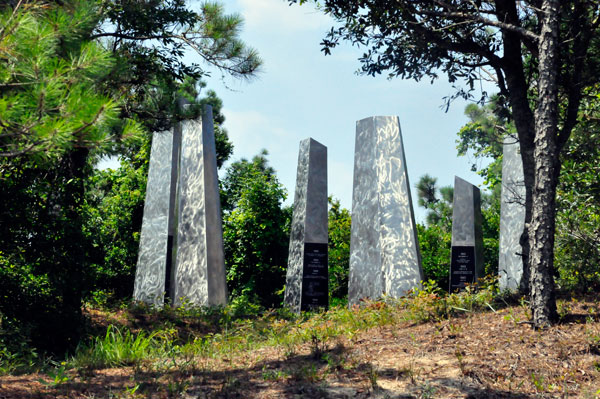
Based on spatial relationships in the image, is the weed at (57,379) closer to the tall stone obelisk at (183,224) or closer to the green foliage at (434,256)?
the tall stone obelisk at (183,224)

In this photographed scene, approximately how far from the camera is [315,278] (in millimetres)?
12312

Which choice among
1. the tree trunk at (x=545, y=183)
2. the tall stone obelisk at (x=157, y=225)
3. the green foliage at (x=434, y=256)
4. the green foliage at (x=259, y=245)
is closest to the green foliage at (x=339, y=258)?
the green foliage at (x=259, y=245)

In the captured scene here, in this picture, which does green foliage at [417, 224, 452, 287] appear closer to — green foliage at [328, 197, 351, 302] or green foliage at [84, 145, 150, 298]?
green foliage at [328, 197, 351, 302]

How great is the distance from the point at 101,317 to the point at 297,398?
20.5 feet

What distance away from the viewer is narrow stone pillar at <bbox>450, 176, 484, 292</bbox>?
14906mm

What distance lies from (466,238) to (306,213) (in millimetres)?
5401

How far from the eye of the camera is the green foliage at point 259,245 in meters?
15.8

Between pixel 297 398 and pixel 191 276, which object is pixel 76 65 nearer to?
pixel 297 398

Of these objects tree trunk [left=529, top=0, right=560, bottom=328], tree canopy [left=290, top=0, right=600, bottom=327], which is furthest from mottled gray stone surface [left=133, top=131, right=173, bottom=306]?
tree trunk [left=529, top=0, right=560, bottom=328]

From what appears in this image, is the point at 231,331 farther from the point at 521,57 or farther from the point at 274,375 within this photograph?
the point at 521,57

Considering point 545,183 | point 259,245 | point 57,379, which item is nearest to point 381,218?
point 259,245

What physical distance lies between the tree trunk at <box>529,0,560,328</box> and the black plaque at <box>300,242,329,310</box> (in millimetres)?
6279

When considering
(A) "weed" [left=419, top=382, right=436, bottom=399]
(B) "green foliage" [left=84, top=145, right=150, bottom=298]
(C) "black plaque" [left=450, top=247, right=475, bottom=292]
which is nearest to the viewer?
(A) "weed" [left=419, top=382, right=436, bottom=399]

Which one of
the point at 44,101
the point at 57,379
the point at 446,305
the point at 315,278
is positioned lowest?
the point at 57,379
